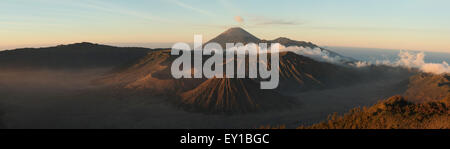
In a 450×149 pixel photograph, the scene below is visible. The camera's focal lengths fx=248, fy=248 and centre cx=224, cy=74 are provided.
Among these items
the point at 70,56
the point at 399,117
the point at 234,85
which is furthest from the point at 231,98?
the point at 70,56

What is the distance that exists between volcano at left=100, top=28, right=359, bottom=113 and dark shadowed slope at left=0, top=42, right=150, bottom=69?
50672mm

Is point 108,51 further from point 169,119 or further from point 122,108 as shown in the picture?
point 169,119

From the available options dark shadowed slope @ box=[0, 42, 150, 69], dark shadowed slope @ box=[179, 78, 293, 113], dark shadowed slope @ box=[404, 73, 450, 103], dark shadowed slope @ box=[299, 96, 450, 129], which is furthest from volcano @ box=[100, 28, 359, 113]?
dark shadowed slope @ box=[0, 42, 150, 69]

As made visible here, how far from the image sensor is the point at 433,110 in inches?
1008

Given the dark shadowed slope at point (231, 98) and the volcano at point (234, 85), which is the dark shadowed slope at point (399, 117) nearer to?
the dark shadowed slope at point (231, 98)

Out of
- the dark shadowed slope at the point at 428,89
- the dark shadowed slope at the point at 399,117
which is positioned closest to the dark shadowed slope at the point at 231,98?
the dark shadowed slope at the point at 399,117

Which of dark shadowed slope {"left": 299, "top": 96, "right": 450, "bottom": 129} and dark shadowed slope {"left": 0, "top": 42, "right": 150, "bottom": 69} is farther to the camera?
dark shadowed slope {"left": 0, "top": 42, "right": 150, "bottom": 69}

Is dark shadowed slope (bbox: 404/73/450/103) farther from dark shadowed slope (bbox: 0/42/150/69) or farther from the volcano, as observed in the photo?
dark shadowed slope (bbox: 0/42/150/69)

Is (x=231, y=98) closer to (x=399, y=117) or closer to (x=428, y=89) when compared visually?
(x=399, y=117)

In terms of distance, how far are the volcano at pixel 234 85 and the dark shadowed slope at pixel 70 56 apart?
50672mm

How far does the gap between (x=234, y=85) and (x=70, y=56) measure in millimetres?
133076

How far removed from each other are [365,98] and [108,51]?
154 m

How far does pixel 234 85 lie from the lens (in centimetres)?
6109

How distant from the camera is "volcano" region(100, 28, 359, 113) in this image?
57.2 meters
